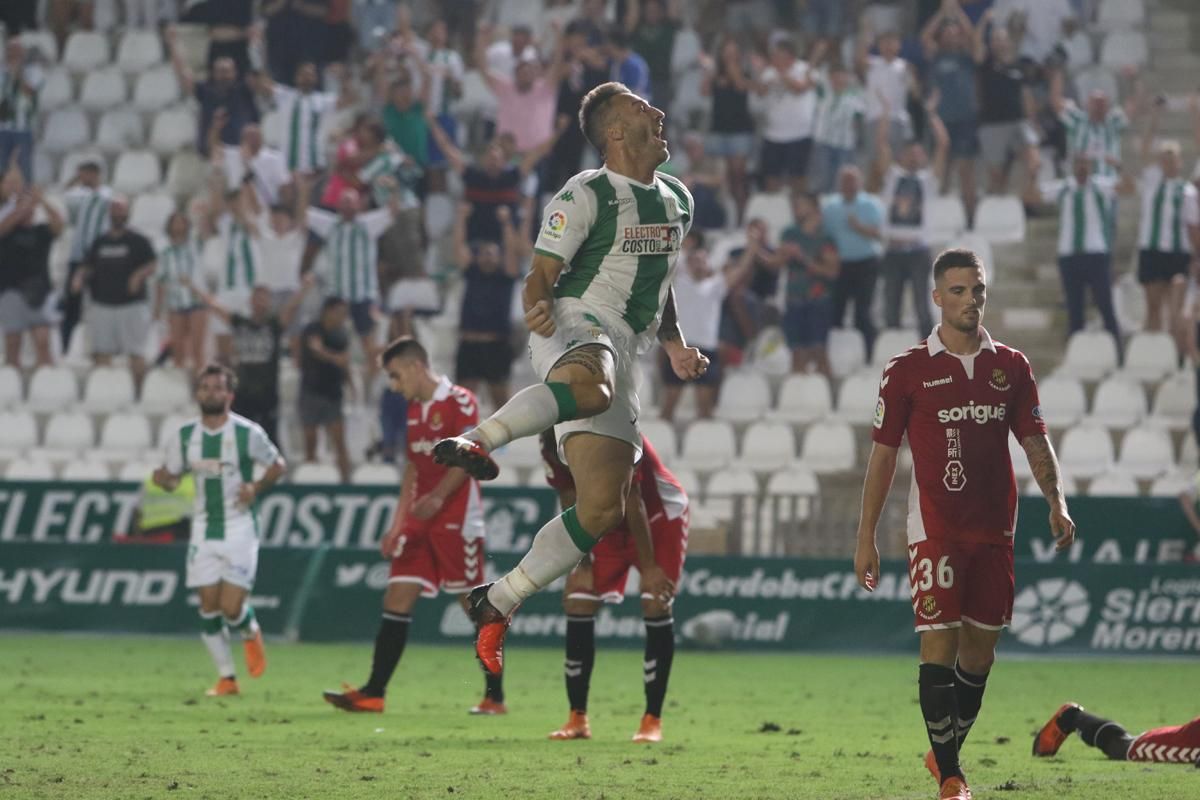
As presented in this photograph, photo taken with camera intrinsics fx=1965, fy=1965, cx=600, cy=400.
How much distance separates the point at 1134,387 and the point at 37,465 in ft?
39.2

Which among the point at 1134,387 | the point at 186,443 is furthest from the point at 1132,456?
the point at 186,443

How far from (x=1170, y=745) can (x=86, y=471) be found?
15.4 m

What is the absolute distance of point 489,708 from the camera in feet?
40.2

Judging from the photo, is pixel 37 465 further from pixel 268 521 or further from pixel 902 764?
Answer: pixel 902 764

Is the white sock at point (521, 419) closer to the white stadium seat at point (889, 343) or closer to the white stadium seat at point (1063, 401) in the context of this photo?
the white stadium seat at point (1063, 401)

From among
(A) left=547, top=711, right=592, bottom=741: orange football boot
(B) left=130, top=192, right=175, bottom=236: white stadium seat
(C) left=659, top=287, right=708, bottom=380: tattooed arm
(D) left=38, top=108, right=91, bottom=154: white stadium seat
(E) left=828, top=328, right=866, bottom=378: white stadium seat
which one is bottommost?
(A) left=547, top=711, right=592, bottom=741: orange football boot

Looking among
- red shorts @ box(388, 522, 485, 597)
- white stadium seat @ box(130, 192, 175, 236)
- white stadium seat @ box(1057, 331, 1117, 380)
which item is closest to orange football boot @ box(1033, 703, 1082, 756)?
red shorts @ box(388, 522, 485, 597)

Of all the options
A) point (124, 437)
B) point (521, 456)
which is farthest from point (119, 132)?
point (521, 456)

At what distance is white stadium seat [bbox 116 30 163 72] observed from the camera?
87.5 feet

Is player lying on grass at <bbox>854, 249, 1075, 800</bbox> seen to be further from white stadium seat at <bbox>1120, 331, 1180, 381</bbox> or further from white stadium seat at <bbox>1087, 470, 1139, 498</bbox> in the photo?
white stadium seat at <bbox>1120, 331, 1180, 381</bbox>

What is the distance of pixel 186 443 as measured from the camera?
13883mm

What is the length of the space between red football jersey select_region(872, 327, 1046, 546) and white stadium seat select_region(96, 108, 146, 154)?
19639mm

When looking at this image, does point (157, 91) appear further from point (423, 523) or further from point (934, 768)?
point (934, 768)

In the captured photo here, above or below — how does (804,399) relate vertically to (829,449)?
above
